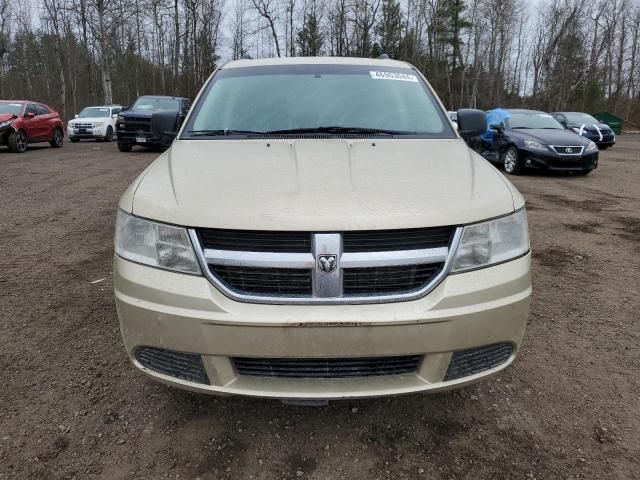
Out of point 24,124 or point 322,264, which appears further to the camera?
point 24,124

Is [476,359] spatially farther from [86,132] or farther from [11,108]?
[86,132]

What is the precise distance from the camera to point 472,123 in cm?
355

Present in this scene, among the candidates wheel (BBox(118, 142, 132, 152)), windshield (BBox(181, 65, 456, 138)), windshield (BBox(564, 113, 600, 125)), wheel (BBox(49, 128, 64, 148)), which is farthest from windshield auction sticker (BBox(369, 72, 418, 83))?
windshield (BBox(564, 113, 600, 125))

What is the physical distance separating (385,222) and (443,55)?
53.2m

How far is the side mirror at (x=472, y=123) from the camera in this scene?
3.52 metres

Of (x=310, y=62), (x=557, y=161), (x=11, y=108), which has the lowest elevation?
(x=557, y=161)

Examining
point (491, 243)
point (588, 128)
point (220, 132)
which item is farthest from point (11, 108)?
point (588, 128)

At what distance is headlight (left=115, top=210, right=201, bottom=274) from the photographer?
1.86m

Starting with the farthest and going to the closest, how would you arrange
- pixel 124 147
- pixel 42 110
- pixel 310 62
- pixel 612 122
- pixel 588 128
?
1. pixel 612 122
2. pixel 588 128
3. pixel 42 110
4. pixel 124 147
5. pixel 310 62

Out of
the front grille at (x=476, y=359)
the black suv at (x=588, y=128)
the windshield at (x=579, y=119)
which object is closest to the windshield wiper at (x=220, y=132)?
the front grille at (x=476, y=359)

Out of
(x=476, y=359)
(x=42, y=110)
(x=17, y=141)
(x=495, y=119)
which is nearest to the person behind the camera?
(x=476, y=359)

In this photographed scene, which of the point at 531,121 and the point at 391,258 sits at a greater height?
the point at 531,121

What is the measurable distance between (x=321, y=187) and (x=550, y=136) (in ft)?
32.8

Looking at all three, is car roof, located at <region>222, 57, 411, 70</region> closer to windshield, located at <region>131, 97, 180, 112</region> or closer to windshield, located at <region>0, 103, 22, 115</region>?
windshield, located at <region>131, 97, 180, 112</region>
